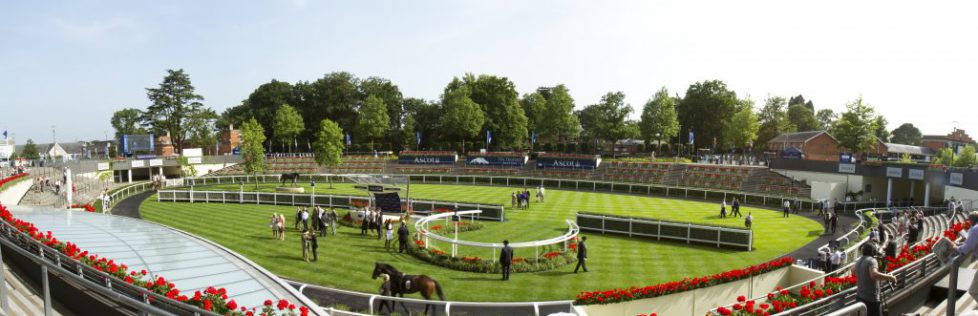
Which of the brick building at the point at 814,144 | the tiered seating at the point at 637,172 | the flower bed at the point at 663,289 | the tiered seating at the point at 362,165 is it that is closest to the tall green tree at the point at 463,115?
the tiered seating at the point at 362,165

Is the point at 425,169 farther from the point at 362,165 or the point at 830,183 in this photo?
the point at 830,183

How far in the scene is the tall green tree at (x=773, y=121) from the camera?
8700cm

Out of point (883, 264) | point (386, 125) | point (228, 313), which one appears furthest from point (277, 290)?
point (386, 125)

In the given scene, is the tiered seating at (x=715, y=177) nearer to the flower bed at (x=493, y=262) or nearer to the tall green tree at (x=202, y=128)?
the flower bed at (x=493, y=262)

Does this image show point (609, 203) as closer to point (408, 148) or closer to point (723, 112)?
point (723, 112)

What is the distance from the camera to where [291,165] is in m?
70.3

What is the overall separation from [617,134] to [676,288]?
62.8 meters

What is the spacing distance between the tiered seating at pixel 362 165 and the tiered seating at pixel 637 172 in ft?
101

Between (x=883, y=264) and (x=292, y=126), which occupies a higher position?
(x=292, y=126)

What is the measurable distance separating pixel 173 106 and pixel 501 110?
50913 millimetres

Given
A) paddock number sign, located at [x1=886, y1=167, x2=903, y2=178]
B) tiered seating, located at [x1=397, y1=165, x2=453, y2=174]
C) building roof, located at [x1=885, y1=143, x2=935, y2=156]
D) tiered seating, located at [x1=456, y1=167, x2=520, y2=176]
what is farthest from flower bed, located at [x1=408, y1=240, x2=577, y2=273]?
building roof, located at [x1=885, y1=143, x2=935, y2=156]

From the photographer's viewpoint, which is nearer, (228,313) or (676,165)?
(228,313)

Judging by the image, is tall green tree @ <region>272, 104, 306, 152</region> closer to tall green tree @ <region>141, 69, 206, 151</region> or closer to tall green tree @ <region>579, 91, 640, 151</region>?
tall green tree @ <region>141, 69, 206, 151</region>

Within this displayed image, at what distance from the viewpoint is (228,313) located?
6.42m
